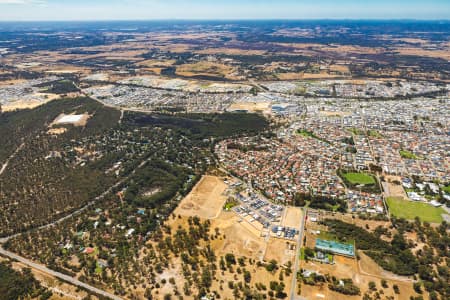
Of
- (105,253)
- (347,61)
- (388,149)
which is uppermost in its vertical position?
(347,61)

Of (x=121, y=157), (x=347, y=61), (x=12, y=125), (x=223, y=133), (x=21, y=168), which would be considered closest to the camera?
(x=21, y=168)

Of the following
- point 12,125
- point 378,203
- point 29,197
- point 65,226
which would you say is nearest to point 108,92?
point 12,125

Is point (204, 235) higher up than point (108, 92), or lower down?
lower down

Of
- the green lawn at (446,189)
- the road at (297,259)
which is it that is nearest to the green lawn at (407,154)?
the green lawn at (446,189)

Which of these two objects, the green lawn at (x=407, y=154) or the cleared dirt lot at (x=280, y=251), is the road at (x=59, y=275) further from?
the green lawn at (x=407, y=154)

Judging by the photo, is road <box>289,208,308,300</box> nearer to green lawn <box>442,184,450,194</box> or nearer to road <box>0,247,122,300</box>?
road <box>0,247,122,300</box>

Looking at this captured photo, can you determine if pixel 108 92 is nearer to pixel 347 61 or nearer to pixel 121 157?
pixel 121 157

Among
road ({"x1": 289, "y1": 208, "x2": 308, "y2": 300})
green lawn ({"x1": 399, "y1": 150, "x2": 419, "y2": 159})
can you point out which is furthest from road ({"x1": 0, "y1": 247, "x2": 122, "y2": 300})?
green lawn ({"x1": 399, "y1": 150, "x2": 419, "y2": 159})
